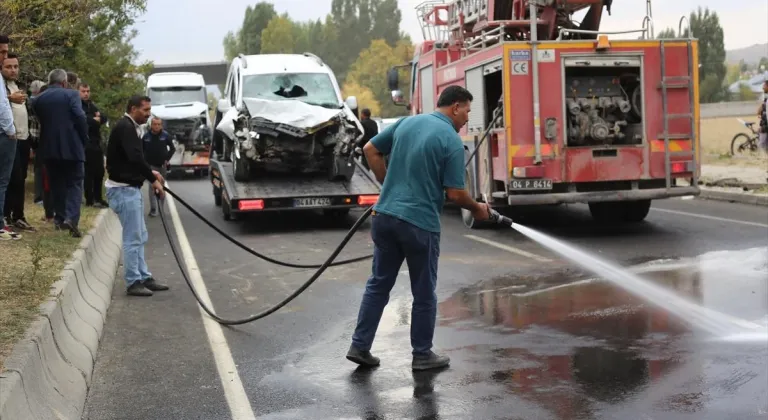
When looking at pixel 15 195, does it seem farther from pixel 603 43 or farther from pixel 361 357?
pixel 603 43

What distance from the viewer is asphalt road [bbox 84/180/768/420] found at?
5.74 m

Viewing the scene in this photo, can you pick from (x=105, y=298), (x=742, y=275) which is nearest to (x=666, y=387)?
(x=742, y=275)

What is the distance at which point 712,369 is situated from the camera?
20.5ft

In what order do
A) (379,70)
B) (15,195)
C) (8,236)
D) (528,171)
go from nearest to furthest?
1. (8,236)
2. (15,195)
3. (528,171)
4. (379,70)

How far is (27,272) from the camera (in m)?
8.12

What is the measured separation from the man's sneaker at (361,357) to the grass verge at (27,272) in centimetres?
202

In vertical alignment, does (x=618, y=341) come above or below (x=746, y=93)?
below

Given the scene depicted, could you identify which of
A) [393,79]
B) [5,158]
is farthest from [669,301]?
[393,79]

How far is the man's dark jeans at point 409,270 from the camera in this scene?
21.4 feet

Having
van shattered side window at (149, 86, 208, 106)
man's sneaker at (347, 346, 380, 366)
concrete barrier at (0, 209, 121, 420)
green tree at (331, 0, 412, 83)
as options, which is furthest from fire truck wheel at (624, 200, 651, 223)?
green tree at (331, 0, 412, 83)

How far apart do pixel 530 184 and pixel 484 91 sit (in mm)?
1809

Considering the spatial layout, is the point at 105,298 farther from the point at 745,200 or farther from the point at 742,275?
the point at 745,200

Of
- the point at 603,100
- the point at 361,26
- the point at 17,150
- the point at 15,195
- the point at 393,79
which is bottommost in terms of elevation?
the point at 15,195

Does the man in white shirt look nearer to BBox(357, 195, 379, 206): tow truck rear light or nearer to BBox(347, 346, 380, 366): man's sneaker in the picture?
BBox(357, 195, 379, 206): tow truck rear light
